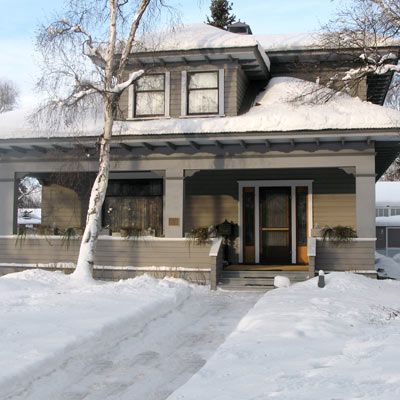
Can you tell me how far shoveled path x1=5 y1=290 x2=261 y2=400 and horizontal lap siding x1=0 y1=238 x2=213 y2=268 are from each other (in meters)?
3.89

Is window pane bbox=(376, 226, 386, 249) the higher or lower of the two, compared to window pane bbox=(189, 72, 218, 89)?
lower

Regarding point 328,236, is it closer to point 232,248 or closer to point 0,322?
point 232,248

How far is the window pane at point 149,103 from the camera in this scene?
16078 mm

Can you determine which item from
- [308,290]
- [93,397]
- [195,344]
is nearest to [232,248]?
[308,290]

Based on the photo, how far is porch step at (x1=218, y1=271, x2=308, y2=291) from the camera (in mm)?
13875

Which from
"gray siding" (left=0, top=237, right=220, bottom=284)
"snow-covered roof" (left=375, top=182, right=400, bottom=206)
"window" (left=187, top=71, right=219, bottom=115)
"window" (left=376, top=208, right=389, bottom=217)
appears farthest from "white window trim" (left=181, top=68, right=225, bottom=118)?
"window" (left=376, top=208, right=389, bottom=217)

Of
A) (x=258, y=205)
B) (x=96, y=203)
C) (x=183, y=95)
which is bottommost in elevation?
(x=96, y=203)

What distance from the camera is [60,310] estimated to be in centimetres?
882

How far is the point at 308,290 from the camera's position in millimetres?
11281

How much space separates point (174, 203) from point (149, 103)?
3428 millimetres

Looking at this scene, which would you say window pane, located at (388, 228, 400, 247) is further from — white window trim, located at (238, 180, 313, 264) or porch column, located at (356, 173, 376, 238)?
porch column, located at (356, 173, 376, 238)

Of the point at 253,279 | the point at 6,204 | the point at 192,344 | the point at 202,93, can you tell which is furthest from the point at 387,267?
the point at 192,344

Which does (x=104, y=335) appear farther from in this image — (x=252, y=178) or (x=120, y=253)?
(x=252, y=178)

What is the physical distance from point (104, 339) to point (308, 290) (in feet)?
16.5
